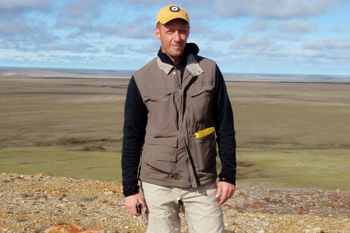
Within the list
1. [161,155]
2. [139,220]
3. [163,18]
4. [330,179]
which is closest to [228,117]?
[161,155]

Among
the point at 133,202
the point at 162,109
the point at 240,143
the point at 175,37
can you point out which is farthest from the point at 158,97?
the point at 240,143

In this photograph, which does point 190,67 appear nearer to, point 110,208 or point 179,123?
point 179,123

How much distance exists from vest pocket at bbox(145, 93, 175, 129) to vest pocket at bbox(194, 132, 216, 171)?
9.7 inches

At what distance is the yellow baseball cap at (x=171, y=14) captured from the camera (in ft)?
11.5

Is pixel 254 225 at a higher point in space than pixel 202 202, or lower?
lower

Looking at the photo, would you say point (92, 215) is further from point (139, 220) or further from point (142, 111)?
point (142, 111)

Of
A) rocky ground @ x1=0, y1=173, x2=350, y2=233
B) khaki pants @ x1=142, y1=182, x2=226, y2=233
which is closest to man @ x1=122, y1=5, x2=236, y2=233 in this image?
khaki pants @ x1=142, y1=182, x2=226, y2=233

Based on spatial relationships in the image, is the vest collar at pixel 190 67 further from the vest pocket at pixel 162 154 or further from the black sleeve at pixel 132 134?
the vest pocket at pixel 162 154

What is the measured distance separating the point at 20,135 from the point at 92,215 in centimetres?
2870

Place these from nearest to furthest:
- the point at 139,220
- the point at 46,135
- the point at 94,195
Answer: the point at 139,220, the point at 94,195, the point at 46,135

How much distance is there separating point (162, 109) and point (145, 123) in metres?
0.22

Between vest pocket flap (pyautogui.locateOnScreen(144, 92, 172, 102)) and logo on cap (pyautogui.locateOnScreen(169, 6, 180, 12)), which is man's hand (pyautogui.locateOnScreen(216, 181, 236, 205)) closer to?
vest pocket flap (pyautogui.locateOnScreen(144, 92, 172, 102))

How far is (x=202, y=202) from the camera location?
3629 mm

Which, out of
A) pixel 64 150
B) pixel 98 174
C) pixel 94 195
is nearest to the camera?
pixel 94 195
